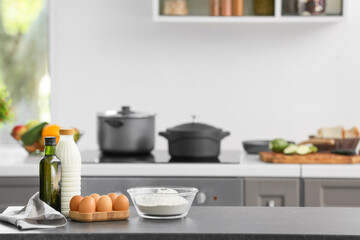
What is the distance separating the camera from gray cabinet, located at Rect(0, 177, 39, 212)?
3.50m

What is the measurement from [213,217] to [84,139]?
2352 millimetres

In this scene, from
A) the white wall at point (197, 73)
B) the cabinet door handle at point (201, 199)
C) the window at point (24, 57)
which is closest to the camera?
the cabinet door handle at point (201, 199)

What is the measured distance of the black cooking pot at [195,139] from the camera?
141 inches

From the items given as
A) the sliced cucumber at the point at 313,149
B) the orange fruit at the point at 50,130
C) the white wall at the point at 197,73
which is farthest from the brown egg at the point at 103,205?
the white wall at the point at 197,73

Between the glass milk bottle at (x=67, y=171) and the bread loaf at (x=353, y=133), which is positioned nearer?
the glass milk bottle at (x=67, y=171)

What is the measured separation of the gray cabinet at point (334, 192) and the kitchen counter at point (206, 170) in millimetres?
30

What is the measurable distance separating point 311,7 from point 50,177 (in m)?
2.39

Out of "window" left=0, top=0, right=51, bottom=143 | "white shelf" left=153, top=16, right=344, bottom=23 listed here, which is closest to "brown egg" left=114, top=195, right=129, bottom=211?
"white shelf" left=153, top=16, right=344, bottom=23

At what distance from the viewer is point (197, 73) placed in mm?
4305

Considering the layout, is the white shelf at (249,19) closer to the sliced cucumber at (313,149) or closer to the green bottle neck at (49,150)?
the sliced cucumber at (313,149)

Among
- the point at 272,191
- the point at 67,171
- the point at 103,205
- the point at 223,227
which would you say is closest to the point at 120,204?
the point at 103,205

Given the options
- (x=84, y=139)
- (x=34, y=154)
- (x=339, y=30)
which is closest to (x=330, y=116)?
(x=339, y=30)

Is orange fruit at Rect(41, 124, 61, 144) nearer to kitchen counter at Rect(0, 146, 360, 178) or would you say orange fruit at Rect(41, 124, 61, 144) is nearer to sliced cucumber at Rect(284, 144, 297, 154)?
kitchen counter at Rect(0, 146, 360, 178)

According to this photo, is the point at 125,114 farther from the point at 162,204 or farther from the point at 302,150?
the point at 162,204
